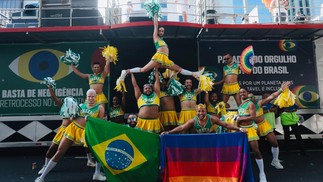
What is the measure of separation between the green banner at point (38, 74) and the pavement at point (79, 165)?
1393mm

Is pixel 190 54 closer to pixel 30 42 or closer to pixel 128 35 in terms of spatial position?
pixel 128 35

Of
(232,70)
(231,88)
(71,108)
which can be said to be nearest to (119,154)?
(71,108)

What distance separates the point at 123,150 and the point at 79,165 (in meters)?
2.45

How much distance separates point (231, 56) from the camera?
8.12 m

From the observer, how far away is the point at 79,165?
6633 mm

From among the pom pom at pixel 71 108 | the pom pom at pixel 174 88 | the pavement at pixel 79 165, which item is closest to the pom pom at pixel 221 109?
the pom pom at pixel 174 88

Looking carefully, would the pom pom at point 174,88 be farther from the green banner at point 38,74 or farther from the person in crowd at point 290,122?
the person in crowd at point 290,122

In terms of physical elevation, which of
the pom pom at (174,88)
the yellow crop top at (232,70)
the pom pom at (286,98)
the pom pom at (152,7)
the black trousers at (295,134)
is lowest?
the black trousers at (295,134)

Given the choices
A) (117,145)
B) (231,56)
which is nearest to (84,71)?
(117,145)

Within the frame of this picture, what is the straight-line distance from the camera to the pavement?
18.1 ft

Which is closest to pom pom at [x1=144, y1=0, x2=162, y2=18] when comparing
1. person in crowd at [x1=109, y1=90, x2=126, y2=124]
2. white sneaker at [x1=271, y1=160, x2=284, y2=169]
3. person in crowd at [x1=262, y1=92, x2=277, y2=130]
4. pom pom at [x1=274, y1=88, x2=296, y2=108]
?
person in crowd at [x1=109, y1=90, x2=126, y2=124]

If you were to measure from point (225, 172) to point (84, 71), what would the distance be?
5.28 meters

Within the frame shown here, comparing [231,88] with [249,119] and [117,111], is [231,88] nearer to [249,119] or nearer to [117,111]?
[249,119]

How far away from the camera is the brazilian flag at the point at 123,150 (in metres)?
4.71
